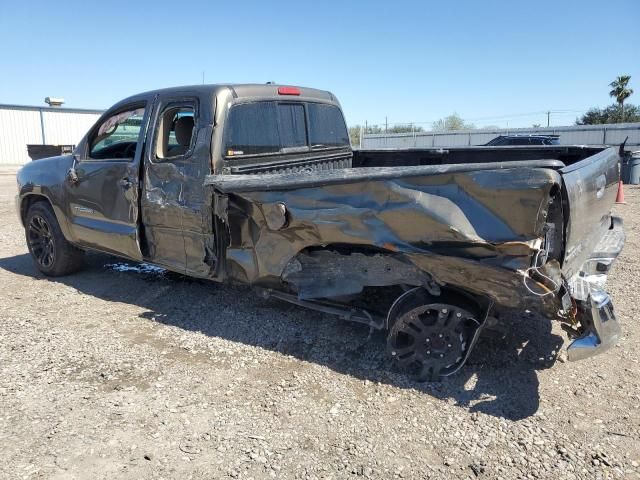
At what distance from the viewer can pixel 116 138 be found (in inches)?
209

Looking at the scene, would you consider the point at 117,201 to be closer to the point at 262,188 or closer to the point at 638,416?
the point at 262,188

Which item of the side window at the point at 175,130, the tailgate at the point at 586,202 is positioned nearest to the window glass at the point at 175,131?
the side window at the point at 175,130

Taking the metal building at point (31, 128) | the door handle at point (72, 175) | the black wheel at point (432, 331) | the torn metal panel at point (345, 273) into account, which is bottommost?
the black wheel at point (432, 331)

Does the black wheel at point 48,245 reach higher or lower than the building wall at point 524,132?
lower

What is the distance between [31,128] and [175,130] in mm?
28494

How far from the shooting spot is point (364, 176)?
3184 millimetres

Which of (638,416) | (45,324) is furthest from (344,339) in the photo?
(45,324)

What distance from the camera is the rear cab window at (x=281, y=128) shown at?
4.20 meters

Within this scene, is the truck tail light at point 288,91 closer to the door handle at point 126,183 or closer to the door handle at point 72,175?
the door handle at point 126,183

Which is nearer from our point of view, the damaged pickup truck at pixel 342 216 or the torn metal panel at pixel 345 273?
the damaged pickup truck at pixel 342 216

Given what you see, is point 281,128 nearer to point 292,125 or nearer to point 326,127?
point 292,125

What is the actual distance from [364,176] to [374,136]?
26.5 meters

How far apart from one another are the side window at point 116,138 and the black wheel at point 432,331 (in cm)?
322

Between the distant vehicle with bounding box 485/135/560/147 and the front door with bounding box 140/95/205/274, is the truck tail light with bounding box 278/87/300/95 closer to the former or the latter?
the front door with bounding box 140/95/205/274
